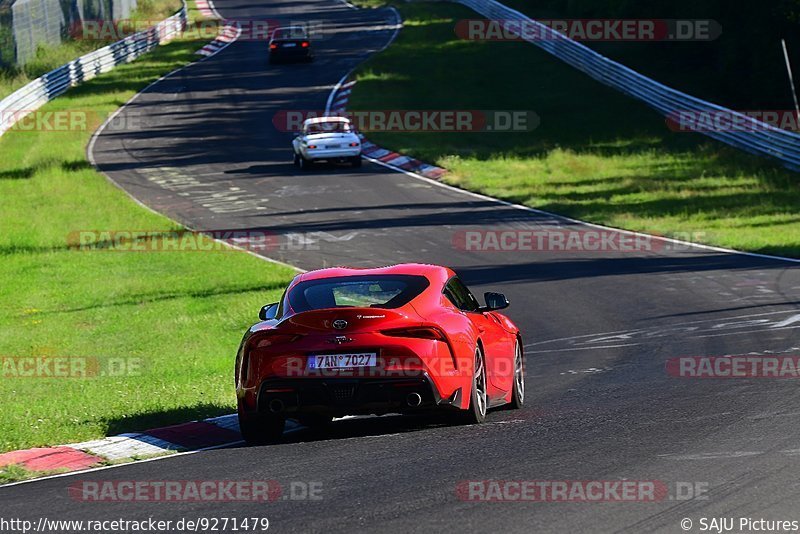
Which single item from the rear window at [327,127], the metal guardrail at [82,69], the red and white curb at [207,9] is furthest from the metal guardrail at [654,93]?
the red and white curb at [207,9]

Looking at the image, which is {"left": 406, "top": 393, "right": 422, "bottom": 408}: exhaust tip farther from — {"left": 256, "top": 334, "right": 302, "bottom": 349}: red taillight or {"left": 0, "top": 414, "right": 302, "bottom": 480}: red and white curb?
{"left": 0, "top": 414, "right": 302, "bottom": 480}: red and white curb

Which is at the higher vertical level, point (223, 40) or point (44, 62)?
point (223, 40)

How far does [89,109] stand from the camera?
4591 cm

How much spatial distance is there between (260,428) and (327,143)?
25.9 meters

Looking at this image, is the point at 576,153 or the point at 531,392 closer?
the point at 531,392

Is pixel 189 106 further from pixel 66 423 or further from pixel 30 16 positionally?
pixel 66 423

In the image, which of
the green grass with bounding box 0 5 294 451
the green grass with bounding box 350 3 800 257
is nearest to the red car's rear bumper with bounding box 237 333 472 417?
the green grass with bounding box 0 5 294 451

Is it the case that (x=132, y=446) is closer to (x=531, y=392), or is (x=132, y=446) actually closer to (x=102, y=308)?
(x=531, y=392)

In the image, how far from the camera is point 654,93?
43.4 m

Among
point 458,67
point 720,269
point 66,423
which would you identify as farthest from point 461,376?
point 458,67

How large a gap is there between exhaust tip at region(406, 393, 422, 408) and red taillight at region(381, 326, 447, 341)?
1.41 ft

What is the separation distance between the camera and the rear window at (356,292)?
999 cm

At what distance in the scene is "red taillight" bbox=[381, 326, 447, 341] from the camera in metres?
9.51

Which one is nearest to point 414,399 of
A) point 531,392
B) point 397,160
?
point 531,392
